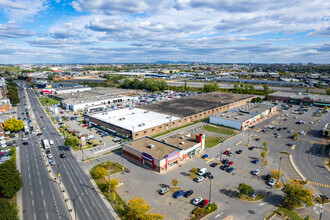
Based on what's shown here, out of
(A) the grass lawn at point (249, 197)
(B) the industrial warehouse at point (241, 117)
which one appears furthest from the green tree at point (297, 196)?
(B) the industrial warehouse at point (241, 117)

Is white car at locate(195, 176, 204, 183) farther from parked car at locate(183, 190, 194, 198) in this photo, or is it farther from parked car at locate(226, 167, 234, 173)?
parked car at locate(226, 167, 234, 173)

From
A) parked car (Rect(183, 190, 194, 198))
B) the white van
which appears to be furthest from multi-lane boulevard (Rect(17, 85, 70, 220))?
the white van

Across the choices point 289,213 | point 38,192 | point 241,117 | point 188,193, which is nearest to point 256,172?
point 289,213

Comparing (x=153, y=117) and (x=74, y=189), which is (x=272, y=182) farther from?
(x=153, y=117)

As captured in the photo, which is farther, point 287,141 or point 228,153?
point 287,141

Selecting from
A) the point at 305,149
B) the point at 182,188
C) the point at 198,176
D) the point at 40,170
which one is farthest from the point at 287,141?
the point at 40,170

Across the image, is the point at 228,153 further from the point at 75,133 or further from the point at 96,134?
the point at 75,133
